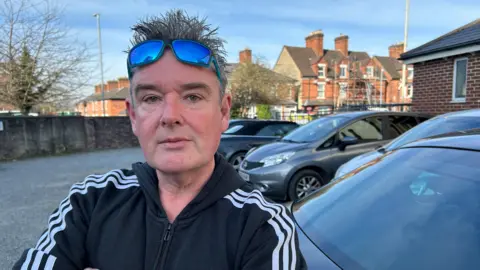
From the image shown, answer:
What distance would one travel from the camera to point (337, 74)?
4012 centimetres

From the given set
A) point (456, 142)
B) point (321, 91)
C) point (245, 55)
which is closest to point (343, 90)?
point (321, 91)

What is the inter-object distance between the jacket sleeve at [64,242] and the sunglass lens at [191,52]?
660mm

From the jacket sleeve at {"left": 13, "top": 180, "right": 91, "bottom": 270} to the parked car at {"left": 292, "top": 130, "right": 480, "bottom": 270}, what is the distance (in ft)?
3.24

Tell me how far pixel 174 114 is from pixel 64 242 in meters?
0.59

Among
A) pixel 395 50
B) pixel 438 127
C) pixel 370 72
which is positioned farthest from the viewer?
pixel 395 50

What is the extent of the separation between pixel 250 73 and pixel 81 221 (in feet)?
83.1

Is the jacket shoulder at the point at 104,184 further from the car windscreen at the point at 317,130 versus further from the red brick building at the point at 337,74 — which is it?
the red brick building at the point at 337,74

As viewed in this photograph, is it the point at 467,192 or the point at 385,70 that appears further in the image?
the point at 385,70

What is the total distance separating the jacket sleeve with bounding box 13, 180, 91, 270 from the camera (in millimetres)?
1111

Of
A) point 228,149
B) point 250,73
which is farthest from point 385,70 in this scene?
point 228,149

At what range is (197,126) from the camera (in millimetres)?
1161

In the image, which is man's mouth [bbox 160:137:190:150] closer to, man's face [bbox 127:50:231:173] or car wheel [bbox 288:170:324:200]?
man's face [bbox 127:50:231:173]

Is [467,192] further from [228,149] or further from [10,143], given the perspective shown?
[10,143]

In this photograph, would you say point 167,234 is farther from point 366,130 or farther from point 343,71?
point 343,71
